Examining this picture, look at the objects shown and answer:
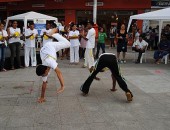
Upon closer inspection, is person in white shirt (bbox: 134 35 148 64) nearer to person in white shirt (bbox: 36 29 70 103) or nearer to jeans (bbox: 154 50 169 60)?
jeans (bbox: 154 50 169 60)

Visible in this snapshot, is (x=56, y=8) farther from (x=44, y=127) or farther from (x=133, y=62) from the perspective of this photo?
(x=44, y=127)

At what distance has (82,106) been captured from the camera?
6.91 m

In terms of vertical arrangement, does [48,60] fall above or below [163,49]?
above

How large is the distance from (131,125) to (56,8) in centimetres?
1962

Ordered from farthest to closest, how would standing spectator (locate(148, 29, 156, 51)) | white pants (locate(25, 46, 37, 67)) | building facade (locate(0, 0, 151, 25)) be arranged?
building facade (locate(0, 0, 151, 25)) < standing spectator (locate(148, 29, 156, 51)) < white pants (locate(25, 46, 37, 67))

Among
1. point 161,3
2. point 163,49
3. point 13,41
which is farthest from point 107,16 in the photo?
point 13,41

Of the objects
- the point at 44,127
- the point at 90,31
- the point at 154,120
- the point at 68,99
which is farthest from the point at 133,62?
the point at 44,127

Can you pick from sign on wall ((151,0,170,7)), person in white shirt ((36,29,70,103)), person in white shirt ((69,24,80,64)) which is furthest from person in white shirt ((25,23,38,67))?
sign on wall ((151,0,170,7))

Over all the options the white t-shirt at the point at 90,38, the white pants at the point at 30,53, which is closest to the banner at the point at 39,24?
the white pants at the point at 30,53

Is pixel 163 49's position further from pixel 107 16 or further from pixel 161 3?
pixel 107 16

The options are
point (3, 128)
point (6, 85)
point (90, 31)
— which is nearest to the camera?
point (3, 128)

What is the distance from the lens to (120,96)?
25.7ft

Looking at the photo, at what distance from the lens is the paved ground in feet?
19.0

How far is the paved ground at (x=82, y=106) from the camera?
579 cm
